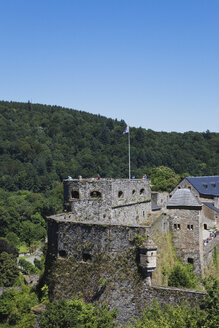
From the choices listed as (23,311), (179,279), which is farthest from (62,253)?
(179,279)

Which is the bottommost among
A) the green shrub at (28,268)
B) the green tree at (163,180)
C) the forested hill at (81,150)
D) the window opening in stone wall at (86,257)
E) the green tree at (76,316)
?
the green shrub at (28,268)

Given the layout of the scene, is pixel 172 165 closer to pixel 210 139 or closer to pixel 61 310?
pixel 210 139

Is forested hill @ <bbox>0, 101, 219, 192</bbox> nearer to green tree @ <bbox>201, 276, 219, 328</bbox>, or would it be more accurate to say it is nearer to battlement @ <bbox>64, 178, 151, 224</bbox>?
battlement @ <bbox>64, 178, 151, 224</bbox>

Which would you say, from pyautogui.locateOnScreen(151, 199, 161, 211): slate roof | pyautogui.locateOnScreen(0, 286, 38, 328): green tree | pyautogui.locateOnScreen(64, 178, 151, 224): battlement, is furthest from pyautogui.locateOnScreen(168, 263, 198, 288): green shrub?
pyautogui.locateOnScreen(151, 199, 161, 211): slate roof

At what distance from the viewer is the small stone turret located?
21.4 meters

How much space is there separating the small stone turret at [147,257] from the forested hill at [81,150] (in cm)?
11029

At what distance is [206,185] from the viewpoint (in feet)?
221

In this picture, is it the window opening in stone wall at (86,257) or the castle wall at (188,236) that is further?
the castle wall at (188,236)

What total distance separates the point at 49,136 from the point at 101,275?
162 metres

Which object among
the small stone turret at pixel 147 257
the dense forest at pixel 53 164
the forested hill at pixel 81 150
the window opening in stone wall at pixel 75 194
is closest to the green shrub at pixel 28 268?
the dense forest at pixel 53 164

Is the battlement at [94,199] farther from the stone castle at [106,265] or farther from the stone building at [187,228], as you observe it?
the stone building at [187,228]

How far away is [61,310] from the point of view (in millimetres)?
20406

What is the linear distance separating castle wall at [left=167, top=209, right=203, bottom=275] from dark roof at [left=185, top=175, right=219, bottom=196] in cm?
3177

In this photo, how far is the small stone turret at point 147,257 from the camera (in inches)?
844
